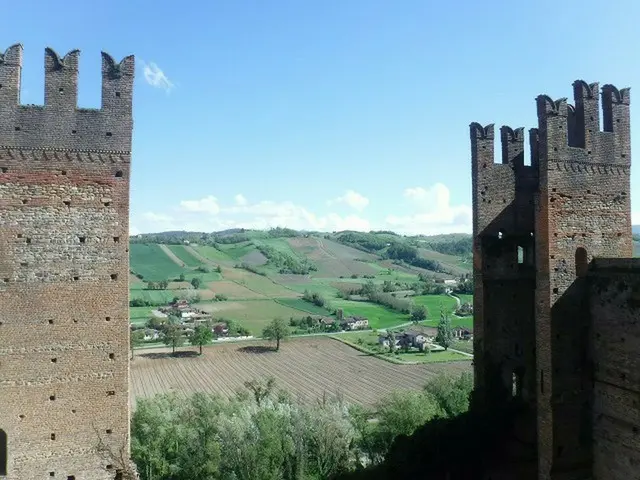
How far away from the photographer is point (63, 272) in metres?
13.1

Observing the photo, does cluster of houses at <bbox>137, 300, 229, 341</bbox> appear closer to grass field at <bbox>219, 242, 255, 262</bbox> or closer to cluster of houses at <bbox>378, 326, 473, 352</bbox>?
cluster of houses at <bbox>378, 326, 473, 352</bbox>

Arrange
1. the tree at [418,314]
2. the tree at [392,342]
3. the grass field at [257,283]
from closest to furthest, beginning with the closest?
the tree at [392,342] < the tree at [418,314] < the grass field at [257,283]

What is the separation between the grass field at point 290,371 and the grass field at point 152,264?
52.1 m

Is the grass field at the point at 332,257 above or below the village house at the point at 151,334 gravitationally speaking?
above

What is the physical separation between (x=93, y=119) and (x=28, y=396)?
702 cm

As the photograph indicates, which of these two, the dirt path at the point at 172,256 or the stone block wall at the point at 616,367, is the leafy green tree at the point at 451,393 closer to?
the stone block wall at the point at 616,367

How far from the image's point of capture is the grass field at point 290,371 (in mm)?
55531

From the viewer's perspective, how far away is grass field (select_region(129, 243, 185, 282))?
424 ft

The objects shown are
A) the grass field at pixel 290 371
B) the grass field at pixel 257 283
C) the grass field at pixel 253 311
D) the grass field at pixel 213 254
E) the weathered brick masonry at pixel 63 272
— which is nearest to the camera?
the weathered brick masonry at pixel 63 272

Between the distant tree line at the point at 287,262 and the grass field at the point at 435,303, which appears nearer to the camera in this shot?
the grass field at the point at 435,303

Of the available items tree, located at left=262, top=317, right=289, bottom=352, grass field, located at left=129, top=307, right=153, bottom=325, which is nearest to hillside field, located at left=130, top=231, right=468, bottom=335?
grass field, located at left=129, top=307, right=153, bottom=325

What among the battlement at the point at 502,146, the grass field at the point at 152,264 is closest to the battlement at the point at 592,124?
the battlement at the point at 502,146

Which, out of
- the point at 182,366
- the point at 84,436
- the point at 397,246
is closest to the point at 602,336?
the point at 84,436

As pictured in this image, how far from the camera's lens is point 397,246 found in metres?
193
